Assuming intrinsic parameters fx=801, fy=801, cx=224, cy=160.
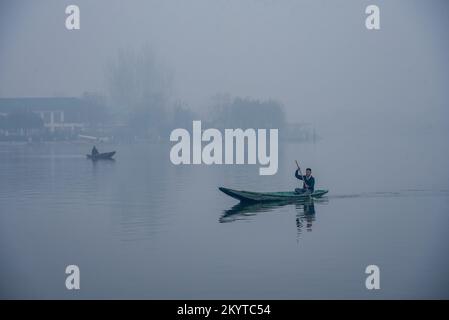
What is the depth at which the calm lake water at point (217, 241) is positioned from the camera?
1041cm

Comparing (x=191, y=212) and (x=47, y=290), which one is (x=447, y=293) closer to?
(x=47, y=290)

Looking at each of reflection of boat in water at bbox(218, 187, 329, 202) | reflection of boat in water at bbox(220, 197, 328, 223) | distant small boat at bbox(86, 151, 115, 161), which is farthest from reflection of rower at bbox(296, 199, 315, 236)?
distant small boat at bbox(86, 151, 115, 161)

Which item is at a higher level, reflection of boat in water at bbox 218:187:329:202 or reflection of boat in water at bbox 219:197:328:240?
reflection of boat in water at bbox 218:187:329:202

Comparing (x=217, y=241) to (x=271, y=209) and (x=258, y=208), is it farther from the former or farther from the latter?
(x=258, y=208)

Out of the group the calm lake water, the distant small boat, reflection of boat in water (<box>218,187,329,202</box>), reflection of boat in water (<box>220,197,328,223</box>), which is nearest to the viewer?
the calm lake water

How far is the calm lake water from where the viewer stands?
410 inches

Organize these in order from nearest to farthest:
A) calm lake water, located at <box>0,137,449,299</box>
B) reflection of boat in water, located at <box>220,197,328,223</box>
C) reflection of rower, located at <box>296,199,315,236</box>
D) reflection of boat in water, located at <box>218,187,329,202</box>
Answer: calm lake water, located at <box>0,137,449,299</box>, reflection of rower, located at <box>296,199,315,236</box>, reflection of boat in water, located at <box>220,197,328,223</box>, reflection of boat in water, located at <box>218,187,329,202</box>

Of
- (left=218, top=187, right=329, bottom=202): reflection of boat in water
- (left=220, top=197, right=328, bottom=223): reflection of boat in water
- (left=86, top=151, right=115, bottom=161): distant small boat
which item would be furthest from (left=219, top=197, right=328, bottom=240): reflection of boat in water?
(left=86, top=151, right=115, bottom=161): distant small boat

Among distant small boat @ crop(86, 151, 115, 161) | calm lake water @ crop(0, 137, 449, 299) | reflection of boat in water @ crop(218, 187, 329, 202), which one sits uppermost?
distant small boat @ crop(86, 151, 115, 161)

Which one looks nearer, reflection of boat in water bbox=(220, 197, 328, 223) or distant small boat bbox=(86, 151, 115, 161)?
reflection of boat in water bbox=(220, 197, 328, 223)

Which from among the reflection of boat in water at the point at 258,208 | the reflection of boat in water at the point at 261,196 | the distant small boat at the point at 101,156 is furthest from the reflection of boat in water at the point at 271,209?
the distant small boat at the point at 101,156

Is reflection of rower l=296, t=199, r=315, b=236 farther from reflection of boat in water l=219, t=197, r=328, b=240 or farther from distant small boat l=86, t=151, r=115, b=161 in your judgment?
distant small boat l=86, t=151, r=115, b=161

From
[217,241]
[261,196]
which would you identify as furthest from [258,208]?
[217,241]
